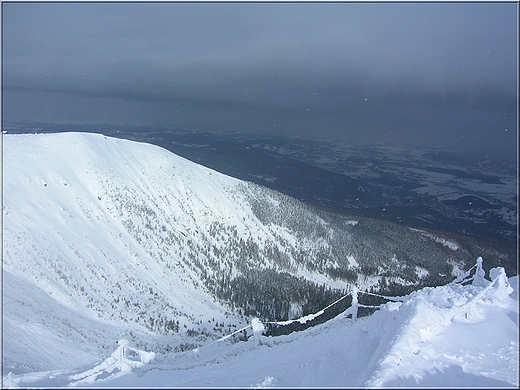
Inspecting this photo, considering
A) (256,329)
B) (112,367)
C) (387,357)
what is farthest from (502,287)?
Answer: (112,367)

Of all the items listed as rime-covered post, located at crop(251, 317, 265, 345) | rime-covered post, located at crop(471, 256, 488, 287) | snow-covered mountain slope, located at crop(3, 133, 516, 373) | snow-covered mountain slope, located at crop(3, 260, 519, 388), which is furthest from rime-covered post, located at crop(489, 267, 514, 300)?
snow-covered mountain slope, located at crop(3, 133, 516, 373)

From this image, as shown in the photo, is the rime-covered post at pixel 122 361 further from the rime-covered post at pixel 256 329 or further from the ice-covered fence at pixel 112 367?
the rime-covered post at pixel 256 329

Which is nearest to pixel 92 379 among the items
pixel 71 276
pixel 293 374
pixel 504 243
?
pixel 293 374

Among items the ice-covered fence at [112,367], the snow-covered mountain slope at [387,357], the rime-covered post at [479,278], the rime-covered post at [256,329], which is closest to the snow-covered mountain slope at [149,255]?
the ice-covered fence at [112,367]

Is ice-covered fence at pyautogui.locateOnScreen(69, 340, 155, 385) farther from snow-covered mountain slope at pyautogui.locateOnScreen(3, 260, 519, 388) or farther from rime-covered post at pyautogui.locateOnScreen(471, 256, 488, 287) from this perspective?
rime-covered post at pyautogui.locateOnScreen(471, 256, 488, 287)

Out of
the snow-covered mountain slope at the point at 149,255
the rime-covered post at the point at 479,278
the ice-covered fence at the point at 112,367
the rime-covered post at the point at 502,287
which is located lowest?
the snow-covered mountain slope at the point at 149,255
